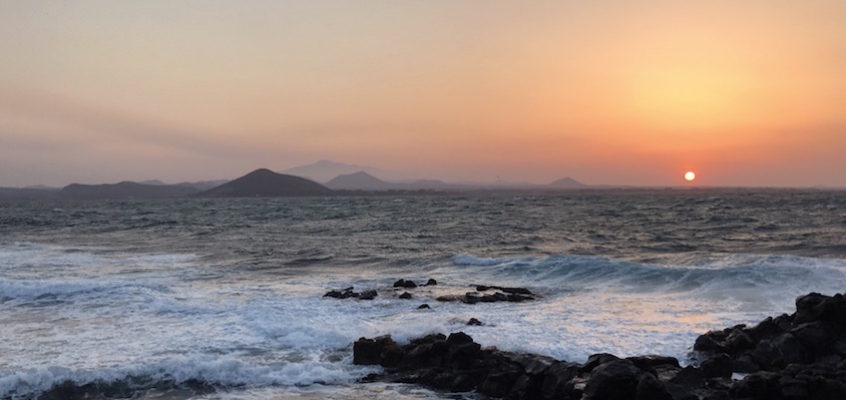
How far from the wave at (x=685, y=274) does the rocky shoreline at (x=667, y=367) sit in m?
8.34

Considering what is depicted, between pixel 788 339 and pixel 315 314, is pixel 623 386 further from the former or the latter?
pixel 315 314

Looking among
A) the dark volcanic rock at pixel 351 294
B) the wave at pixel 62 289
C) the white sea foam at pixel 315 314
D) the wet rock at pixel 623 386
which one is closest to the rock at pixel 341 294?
the dark volcanic rock at pixel 351 294

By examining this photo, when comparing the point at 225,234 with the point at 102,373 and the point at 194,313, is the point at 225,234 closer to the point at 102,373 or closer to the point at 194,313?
the point at 194,313

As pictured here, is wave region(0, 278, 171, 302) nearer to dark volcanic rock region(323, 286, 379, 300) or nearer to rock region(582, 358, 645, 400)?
dark volcanic rock region(323, 286, 379, 300)

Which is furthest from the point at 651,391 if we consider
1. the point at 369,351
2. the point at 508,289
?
the point at 508,289

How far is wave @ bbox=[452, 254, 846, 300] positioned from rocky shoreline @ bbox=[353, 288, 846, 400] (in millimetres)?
8340

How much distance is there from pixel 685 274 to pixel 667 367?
13.8 metres

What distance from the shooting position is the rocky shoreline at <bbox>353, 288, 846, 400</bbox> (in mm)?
10086

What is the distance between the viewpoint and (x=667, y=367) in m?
11.9

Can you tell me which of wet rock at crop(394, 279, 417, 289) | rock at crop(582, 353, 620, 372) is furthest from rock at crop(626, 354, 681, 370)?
wet rock at crop(394, 279, 417, 289)

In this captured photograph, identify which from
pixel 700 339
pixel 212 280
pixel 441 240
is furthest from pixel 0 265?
pixel 700 339

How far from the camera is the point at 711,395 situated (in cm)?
1001

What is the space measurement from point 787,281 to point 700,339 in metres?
11.3

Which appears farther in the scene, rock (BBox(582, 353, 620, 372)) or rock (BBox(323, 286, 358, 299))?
rock (BBox(323, 286, 358, 299))
